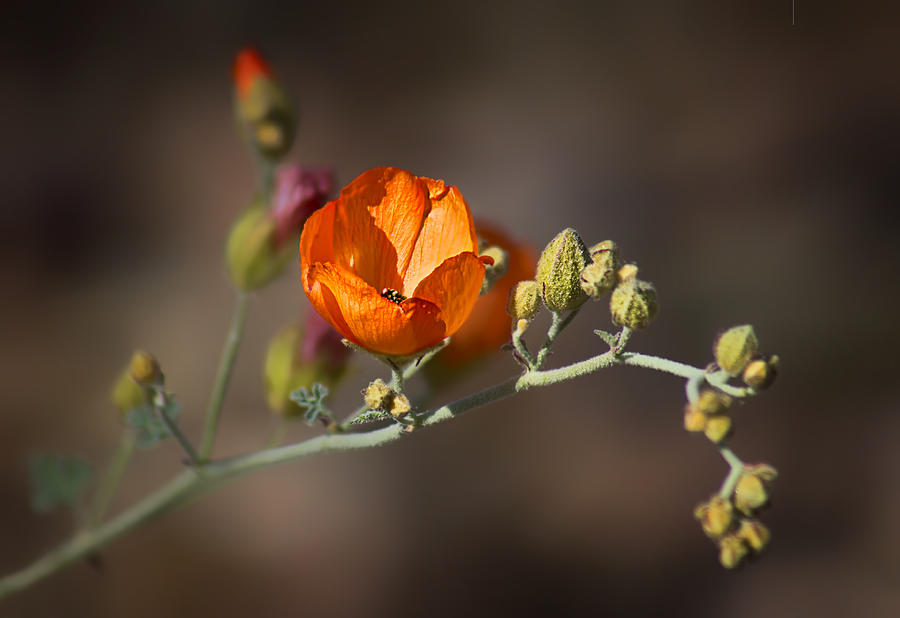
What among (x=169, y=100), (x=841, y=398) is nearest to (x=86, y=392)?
(x=169, y=100)

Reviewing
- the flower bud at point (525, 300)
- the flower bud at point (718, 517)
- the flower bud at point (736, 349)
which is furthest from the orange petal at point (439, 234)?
the flower bud at point (718, 517)

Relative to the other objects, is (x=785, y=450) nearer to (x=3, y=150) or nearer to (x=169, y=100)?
(x=169, y=100)

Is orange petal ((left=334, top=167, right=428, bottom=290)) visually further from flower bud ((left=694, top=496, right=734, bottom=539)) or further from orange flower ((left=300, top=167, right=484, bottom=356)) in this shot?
flower bud ((left=694, top=496, right=734, bottom=539))

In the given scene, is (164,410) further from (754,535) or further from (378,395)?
(754,535)

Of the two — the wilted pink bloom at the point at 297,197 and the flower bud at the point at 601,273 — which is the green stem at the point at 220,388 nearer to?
the wilted pink bloom at the point at 297,197

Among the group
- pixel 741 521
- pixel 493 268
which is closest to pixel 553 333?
pixel 493 268

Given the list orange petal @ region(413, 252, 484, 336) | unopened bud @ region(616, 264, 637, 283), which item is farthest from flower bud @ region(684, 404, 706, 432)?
orange petal @ region(413, 252, 484, 336)
